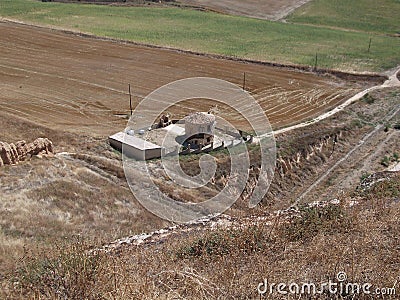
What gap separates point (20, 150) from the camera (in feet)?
76.7

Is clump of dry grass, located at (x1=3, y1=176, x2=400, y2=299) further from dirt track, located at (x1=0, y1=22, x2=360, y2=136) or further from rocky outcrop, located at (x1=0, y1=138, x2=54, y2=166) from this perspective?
dirt track, located at (x1=0, y1=22, x2=360, y2=136)

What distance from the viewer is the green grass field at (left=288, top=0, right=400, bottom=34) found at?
7069cm

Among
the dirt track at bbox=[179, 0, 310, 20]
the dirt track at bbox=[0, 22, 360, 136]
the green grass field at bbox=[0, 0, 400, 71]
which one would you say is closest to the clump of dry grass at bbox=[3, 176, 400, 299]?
the dirt track at bbox=[0, 22, 360, 136]

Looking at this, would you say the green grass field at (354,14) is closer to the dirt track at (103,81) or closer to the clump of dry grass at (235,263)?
the dirt track at (103,81)

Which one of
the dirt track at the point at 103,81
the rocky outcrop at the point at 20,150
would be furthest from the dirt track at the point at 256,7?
the rocky outcrop at the point at 20,150

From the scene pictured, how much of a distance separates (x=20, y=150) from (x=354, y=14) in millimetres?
68488

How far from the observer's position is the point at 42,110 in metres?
33.3

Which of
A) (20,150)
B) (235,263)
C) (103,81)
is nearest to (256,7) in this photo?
(103,81)

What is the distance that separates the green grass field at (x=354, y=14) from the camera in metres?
70.7

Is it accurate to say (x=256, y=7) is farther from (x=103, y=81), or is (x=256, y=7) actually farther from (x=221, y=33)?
(x=103, y=81)

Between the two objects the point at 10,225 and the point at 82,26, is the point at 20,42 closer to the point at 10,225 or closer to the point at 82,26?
the point at 82,26

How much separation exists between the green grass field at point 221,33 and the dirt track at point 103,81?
15.7 ft

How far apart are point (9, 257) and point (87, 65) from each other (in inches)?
1355

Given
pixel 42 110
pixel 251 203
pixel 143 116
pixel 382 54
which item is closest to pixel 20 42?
pixel 42 110
